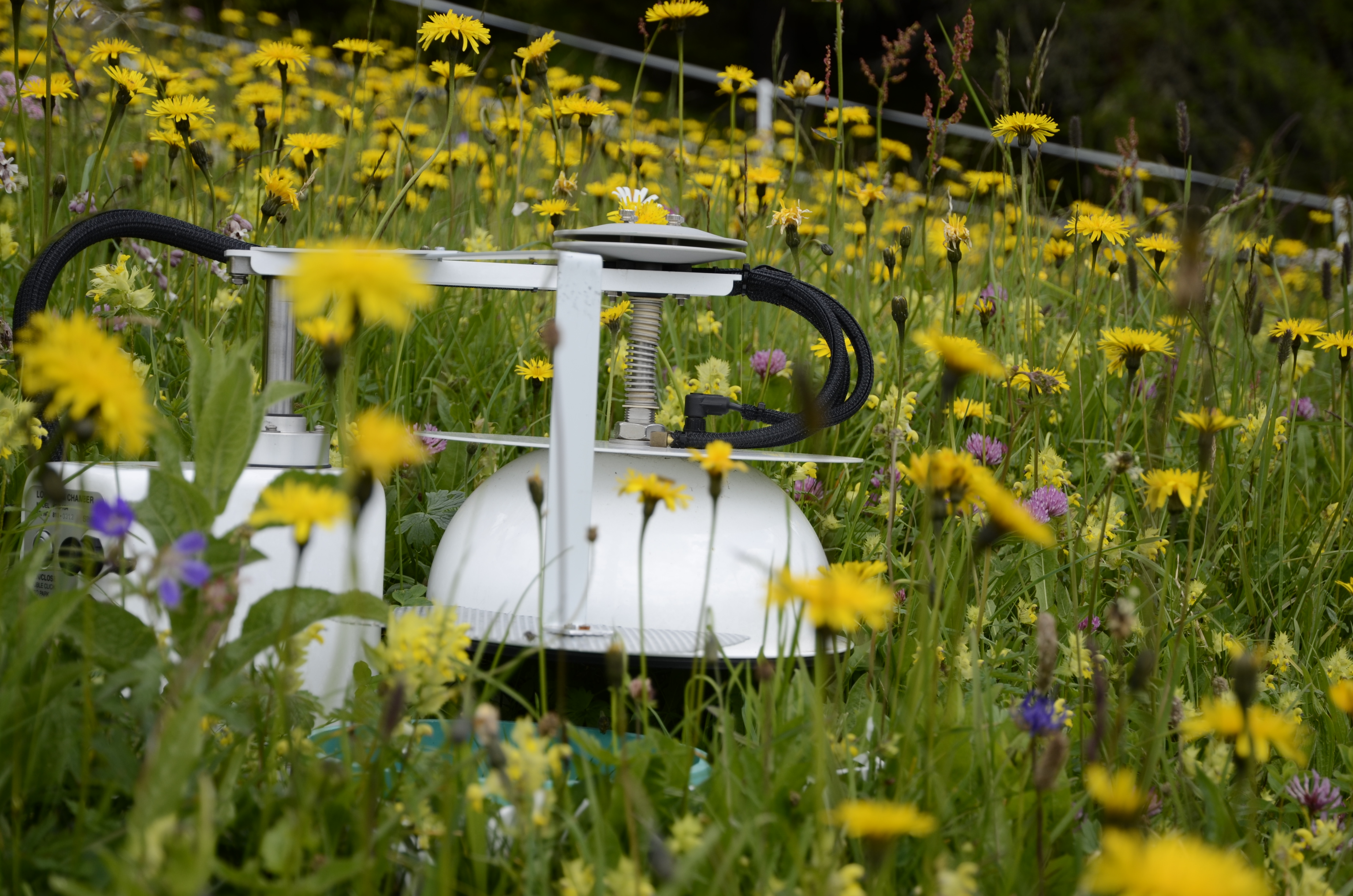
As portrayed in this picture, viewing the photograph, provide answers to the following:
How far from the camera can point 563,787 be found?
885 millimetres

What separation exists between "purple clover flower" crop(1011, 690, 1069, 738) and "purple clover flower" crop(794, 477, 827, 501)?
0.68 metres

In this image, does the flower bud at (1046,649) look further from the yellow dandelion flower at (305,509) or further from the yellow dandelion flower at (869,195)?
the yellow dandelion flower at (869,195)

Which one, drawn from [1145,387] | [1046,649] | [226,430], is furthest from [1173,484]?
[1145,387]

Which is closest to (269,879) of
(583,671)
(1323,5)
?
(583,671)

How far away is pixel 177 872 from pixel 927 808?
604mm

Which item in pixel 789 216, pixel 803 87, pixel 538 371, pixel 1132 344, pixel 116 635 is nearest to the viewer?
pixel 116 635

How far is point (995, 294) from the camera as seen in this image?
230 cm

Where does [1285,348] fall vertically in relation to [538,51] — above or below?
below

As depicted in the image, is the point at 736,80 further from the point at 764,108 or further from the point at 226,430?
the point at 764,108

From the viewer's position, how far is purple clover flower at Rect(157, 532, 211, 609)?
75cm

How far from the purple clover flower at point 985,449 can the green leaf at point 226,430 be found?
1088mm

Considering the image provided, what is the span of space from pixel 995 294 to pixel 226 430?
5.64 feet

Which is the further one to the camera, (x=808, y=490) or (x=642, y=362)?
(x=808, y=490)

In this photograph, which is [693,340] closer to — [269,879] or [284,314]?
[284,314]
